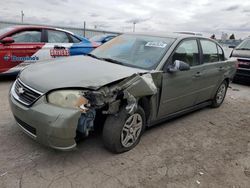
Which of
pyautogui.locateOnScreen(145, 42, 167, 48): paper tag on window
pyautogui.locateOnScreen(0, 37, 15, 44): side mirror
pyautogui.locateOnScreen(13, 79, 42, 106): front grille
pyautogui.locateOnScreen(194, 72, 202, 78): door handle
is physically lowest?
pyautogui.locateOnScreen(13, 79, 42, 106): front grille

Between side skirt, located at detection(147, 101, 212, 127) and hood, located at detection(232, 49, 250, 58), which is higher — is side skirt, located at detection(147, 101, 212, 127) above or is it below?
below

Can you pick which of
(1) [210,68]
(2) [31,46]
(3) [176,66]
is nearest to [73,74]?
(3) [176,66]

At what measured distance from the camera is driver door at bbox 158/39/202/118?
3.54 metres

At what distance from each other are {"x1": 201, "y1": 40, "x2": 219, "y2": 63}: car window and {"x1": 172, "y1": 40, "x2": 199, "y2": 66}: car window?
0.28m

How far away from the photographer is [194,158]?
319 centimetres

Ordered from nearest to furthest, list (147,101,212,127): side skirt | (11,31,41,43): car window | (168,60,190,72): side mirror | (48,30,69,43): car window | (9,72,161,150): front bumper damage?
1. (9,72,161,150): front bumper damage
2. (168,60,190,72): side mirror
3. (147,101,212,127): side skirt
4. (11,31,41,43): car window
5. (48,30,69,43): car window

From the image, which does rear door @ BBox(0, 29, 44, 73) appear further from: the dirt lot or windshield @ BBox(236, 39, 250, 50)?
windshield @ BBox(236, 39, 250, 50)

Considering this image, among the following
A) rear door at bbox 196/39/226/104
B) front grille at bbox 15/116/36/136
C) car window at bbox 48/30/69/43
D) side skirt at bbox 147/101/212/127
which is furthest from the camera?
car window at bbox 48/30/69/43

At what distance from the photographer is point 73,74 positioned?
290 cm

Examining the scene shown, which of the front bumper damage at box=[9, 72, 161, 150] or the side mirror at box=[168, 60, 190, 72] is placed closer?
the front bumper damage at box=[9, 72, 161, 150]

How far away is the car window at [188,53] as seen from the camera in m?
3.75

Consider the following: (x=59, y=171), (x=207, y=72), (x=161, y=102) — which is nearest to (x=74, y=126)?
(x=59, y=171)

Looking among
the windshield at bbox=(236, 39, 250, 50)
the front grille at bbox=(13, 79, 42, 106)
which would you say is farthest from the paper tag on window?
the windshield at bbox=(236, 39, 250, 50)

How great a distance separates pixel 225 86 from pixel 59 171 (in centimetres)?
427
